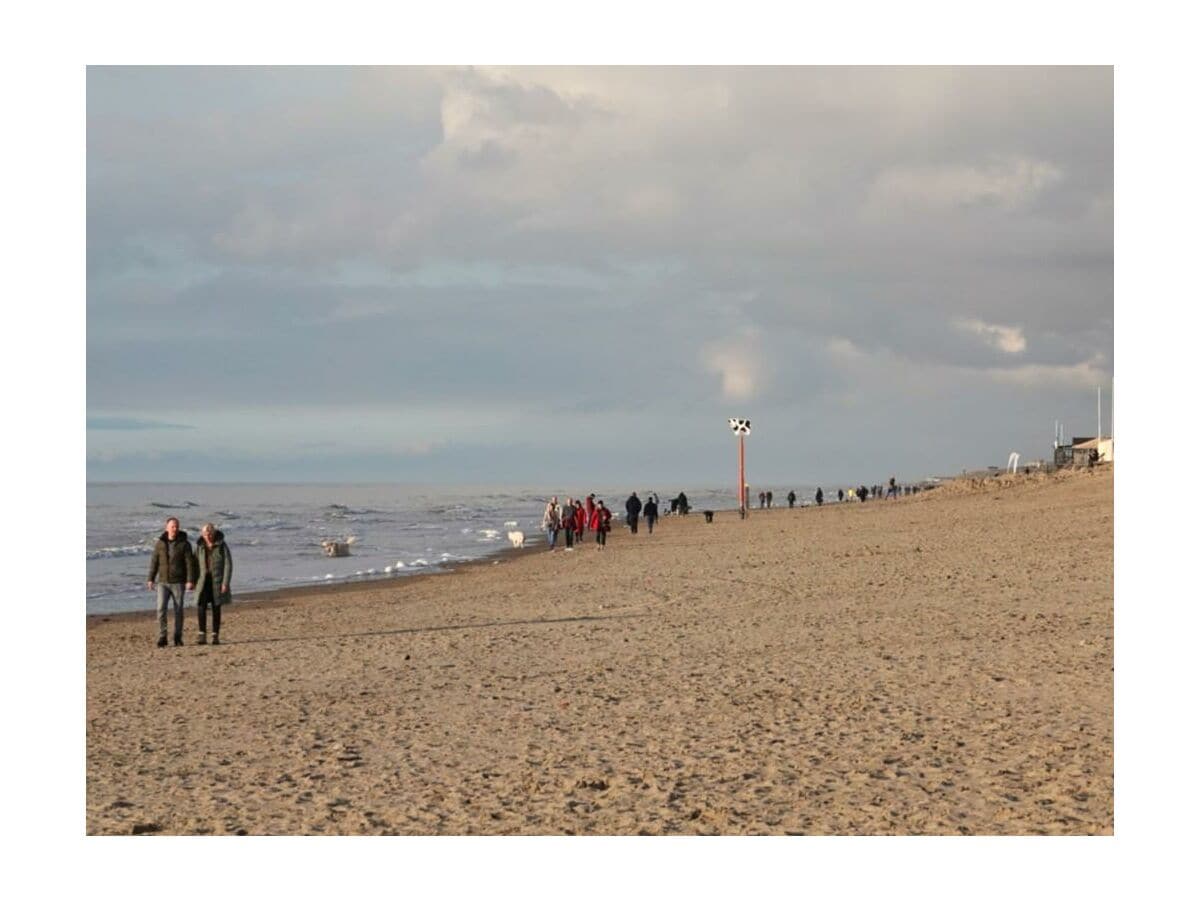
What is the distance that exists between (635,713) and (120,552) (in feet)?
121

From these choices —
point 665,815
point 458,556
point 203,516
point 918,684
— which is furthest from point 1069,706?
point 203,516

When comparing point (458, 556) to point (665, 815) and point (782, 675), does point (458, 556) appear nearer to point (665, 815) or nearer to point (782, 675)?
point (782, 675)

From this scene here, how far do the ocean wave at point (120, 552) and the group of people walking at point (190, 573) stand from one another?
87.3 ft

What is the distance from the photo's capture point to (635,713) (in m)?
10.6

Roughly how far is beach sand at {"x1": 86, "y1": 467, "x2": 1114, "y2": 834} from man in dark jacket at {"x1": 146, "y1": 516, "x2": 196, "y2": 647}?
0.74m

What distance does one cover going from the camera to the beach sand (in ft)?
25.2

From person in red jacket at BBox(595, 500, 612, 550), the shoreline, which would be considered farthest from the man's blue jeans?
person in red jacket at BBox(595, 500, 612, 550)

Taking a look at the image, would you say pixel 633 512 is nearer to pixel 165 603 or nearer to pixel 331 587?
pixel 331 587

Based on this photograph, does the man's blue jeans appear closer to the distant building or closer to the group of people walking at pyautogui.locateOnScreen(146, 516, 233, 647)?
the group of people walking at pyautogui.locateOnScreen(146, 516, 233, 647)

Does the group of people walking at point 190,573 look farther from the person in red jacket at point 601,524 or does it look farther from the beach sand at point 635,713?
the person in red jacket at point 601,524

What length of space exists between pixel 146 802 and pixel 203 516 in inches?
3296

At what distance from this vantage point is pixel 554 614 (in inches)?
730

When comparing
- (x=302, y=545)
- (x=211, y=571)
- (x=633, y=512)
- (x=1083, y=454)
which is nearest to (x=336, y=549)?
(x=302, y=545)

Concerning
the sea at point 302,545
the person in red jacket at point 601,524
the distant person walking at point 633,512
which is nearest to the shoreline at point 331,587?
the sea at point 302,545
